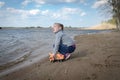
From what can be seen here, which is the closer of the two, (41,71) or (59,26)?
(41,71)

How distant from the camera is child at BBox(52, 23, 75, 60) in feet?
24.8

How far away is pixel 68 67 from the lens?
6.54m

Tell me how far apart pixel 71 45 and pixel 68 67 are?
145 cm

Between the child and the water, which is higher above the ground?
the child

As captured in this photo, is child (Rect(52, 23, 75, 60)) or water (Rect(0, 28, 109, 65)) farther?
water (Rect(0, 28, 109, 65))

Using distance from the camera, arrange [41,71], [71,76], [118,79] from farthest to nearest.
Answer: [41,71] < [71,76] < [118,79]

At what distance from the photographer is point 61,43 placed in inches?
303

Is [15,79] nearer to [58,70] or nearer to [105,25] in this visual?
[58,70]

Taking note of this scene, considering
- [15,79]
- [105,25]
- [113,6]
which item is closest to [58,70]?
[15,79]

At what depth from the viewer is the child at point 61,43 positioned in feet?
24.8

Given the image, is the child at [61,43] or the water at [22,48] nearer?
the child at [61,43]

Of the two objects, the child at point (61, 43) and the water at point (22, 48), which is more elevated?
the child at point (61, 43)

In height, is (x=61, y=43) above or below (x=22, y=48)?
above

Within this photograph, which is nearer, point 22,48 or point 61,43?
point 61,43
